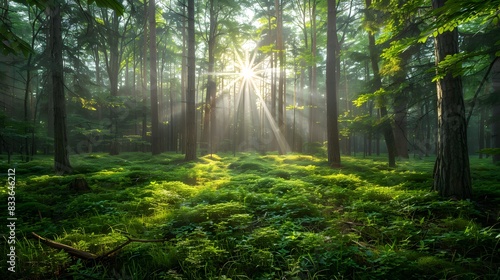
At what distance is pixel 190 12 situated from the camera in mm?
13562

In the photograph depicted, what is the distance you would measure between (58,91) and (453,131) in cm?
1218

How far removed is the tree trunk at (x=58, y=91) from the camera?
870 centimetres

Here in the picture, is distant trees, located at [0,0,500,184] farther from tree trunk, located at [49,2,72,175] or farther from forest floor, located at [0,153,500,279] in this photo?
forest floor, located at [0,153,500,279]

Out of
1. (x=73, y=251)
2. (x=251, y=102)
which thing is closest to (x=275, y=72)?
(x=251, y=102)

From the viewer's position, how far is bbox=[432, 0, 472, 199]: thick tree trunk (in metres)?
5.13

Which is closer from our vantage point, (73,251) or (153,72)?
(73,251)

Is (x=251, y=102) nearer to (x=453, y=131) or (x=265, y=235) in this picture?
(x=453, y=131)

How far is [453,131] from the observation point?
516cm

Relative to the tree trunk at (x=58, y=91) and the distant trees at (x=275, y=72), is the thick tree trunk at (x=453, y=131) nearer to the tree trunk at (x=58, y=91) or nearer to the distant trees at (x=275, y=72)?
the distant trees at (x=275, y=72)

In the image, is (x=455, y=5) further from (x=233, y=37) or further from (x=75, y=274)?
(x=233, y=37)

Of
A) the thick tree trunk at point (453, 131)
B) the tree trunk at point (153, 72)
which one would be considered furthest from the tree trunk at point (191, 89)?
the thick tree trunk at point (453, 131)

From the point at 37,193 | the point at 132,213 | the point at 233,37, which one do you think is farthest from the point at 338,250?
the point at 233,37

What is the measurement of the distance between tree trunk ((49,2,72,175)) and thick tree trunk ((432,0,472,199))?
11.5 metres

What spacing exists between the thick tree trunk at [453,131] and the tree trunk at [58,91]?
11480 mm
